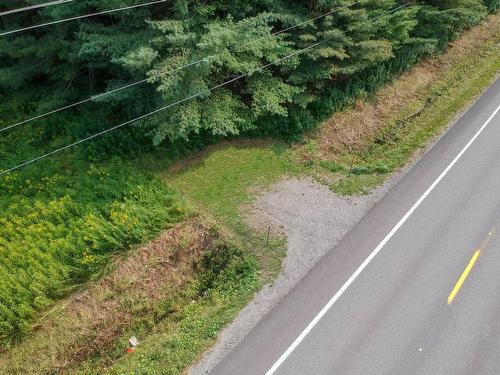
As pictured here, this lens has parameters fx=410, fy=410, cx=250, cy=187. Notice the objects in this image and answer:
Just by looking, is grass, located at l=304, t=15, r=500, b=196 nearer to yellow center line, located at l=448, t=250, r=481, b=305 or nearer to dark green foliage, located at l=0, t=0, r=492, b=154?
dark green foliage, located at l=0, t=0, r=492, b=154

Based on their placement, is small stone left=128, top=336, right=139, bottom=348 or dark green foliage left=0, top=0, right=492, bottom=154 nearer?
small stone left=128, top=336, right=139, bottom=348

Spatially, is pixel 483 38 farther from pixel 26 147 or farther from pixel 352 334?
pixel 26 147

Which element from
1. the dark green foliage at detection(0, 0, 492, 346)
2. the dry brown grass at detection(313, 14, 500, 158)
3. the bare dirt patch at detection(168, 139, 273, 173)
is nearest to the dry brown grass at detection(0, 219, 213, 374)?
the dark green foliage at detection(0, 0, 492, 346)

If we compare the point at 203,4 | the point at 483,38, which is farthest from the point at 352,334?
the point at 483,38

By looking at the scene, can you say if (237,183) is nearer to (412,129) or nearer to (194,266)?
(194,266)

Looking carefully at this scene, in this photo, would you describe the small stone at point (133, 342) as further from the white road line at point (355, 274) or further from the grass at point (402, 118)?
the grass at point (402, 118)
